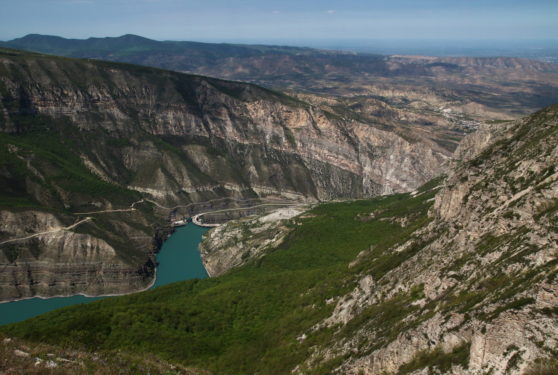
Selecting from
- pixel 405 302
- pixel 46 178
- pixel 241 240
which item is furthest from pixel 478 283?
pixel 46 178

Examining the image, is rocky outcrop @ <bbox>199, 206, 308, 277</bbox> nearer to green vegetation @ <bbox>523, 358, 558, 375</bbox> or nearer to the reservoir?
the reservoir

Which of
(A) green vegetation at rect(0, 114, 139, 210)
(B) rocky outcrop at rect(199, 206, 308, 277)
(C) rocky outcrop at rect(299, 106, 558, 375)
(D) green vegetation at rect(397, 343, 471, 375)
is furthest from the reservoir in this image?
(D) green vegetation at rect(397, 343, 471, 375)

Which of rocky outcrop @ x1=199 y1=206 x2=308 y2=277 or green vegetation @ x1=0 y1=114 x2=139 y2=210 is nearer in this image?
rocky outcrop @ x1=199 y1=206 x2=308 y2=277

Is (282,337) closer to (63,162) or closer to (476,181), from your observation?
(476,181)

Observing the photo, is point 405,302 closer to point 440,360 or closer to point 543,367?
point 440,360

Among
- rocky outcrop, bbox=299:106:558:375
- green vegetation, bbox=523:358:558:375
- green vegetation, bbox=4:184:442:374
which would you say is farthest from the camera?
green vegetation, bbox=4:184:442:374

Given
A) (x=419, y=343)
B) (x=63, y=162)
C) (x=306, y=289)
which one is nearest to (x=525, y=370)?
(x=419, y=343)
